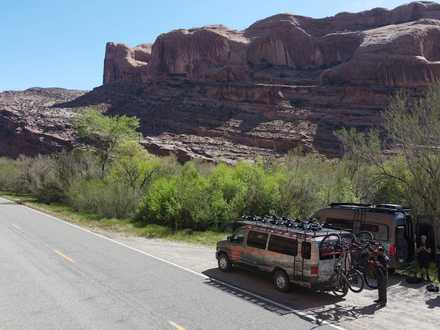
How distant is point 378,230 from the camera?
46.5 ft

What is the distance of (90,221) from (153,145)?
145 feet

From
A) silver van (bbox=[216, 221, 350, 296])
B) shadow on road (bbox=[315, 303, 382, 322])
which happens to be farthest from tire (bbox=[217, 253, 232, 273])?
shadow on road (bbox=[315, 303, 382, 322])

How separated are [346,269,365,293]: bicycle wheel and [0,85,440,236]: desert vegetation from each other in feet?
22.0

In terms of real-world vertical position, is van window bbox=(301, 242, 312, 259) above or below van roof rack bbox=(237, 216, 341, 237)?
below

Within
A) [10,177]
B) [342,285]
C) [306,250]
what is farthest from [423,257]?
[10,177]

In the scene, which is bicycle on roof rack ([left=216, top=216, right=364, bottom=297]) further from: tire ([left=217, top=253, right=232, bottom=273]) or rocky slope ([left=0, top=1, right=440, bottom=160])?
rocky slope ([left=0, top=1, right=440, bottom=160])

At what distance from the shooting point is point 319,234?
11.5 meters

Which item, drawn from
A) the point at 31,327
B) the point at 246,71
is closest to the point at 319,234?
the point at 31,327

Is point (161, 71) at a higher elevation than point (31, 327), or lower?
higher

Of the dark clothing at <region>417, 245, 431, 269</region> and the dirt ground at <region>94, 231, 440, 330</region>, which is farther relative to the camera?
the dark clothing at <region>417, 245, 431, 269</region>

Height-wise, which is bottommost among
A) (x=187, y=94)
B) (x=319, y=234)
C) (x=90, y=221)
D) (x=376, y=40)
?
(x=90, y=221)

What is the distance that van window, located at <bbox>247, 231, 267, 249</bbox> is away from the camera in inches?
504

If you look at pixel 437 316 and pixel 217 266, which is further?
pixel 217 266

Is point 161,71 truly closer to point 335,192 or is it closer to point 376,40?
point 376,40
